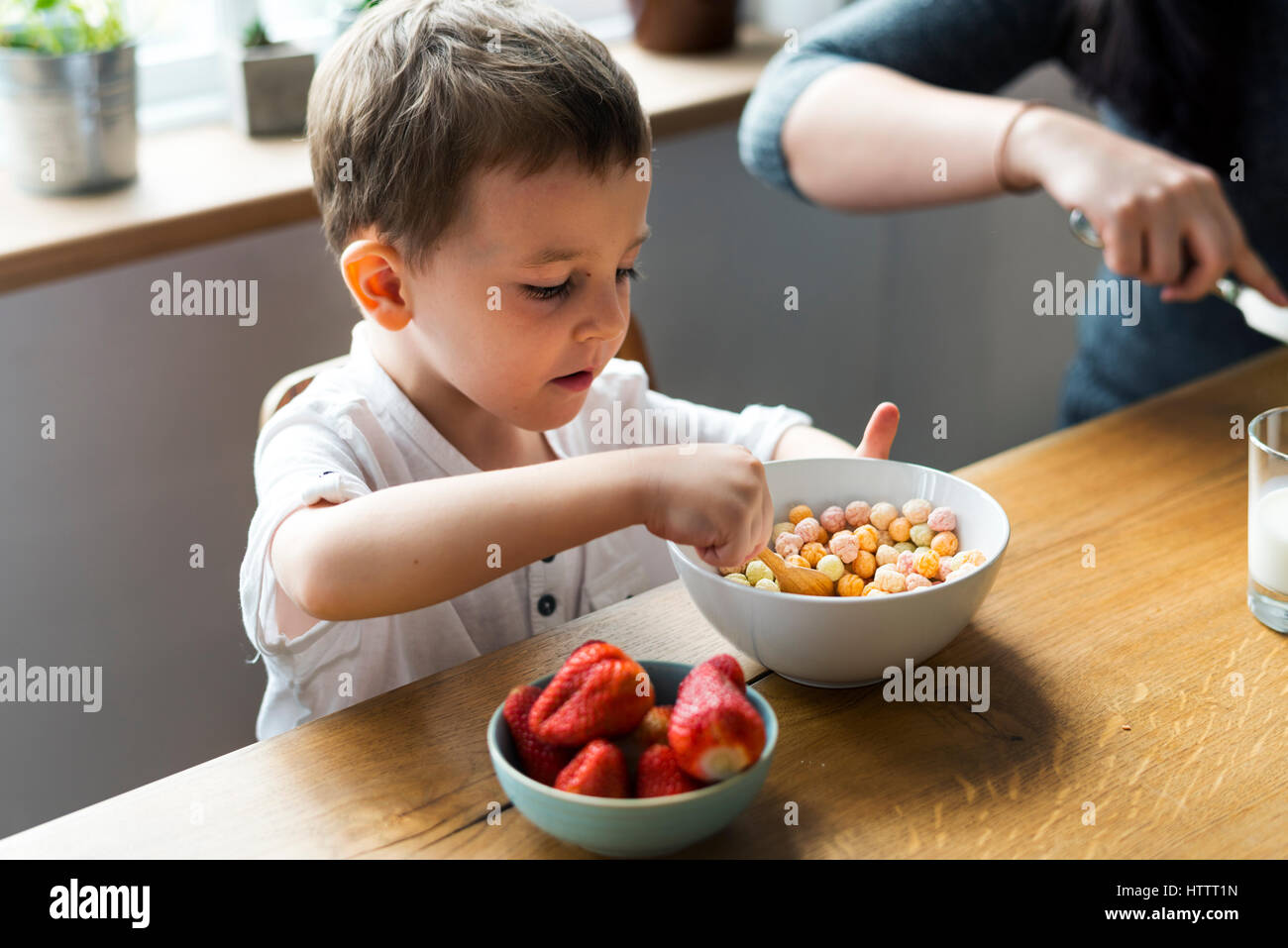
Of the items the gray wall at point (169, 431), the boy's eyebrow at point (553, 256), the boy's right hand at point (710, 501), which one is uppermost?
the boy's eyebrow at point (553, 256)

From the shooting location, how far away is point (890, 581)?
2.38 feet

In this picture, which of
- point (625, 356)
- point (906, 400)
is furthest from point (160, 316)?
point (906, 400)

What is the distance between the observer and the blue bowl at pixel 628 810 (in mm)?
554

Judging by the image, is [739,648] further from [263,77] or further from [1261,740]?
[263,77]

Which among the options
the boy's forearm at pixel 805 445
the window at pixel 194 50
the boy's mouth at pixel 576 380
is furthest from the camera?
the window at pixel 194 50

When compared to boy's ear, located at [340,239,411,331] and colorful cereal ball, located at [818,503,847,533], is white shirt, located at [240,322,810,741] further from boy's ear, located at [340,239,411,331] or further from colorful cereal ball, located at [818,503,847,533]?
colorful cereal ball, located at [818,503,847,533]

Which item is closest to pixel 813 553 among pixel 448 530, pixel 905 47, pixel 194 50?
pixel 448 530

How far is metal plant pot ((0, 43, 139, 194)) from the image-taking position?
126 centimetres

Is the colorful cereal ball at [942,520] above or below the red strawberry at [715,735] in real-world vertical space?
below

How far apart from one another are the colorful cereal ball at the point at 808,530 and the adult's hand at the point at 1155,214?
0.36 m

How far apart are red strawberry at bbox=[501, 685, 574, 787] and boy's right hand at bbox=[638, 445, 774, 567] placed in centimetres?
16

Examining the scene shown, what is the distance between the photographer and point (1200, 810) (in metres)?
0.63

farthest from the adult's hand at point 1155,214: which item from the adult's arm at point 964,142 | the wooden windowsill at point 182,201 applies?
the wooden windowsill at point 182,201

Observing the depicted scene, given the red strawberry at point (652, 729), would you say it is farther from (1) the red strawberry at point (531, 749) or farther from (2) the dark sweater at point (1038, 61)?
(2) the dark sweater at point (1038, 61)
